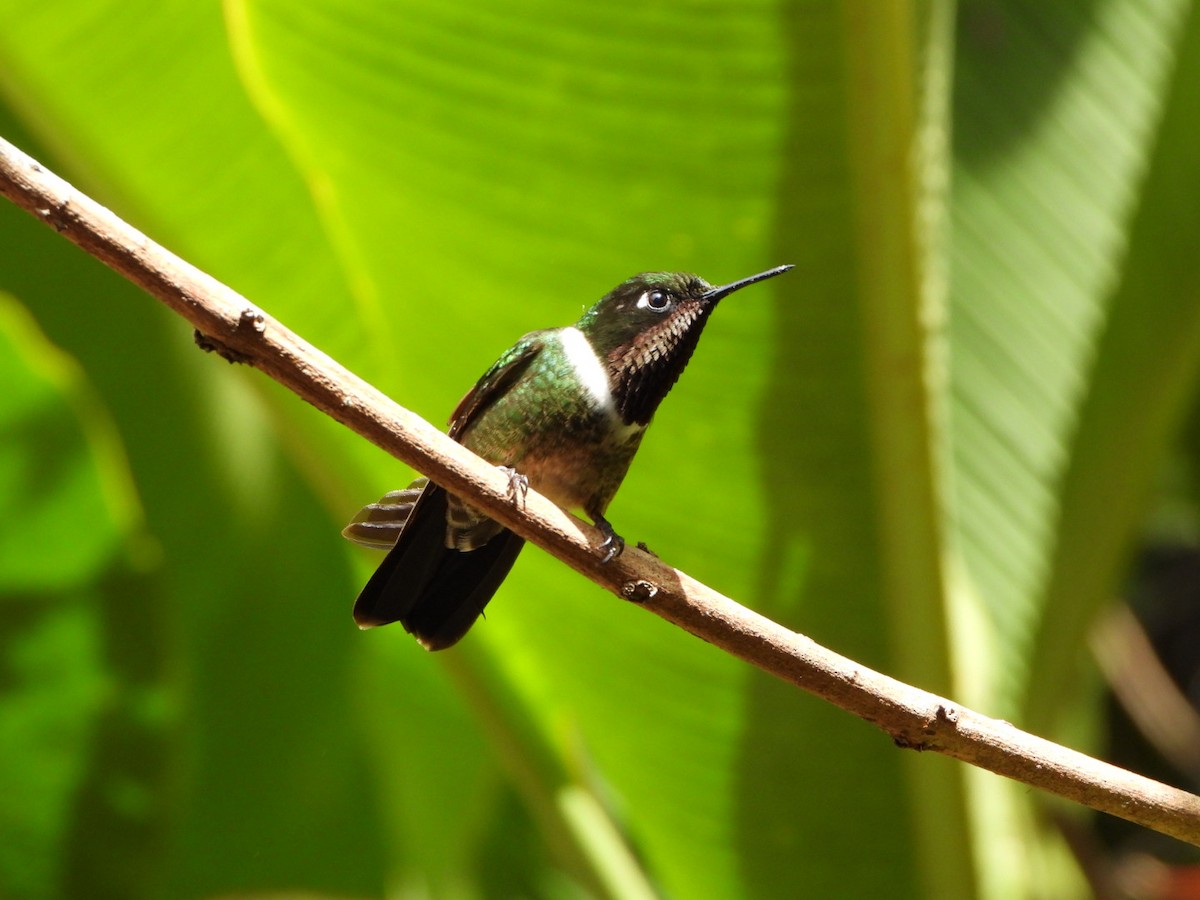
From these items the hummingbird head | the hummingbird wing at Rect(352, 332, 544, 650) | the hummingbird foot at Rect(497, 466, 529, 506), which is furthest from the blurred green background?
the hummingbird foot at Rect(497, 466, 529, 506)

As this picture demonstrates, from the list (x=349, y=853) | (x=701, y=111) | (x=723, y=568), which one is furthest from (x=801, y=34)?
(x=349, y=853)

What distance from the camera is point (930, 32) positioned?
2045 millimetres

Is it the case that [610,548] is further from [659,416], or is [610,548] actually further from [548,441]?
[659,416]

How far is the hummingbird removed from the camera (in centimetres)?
206

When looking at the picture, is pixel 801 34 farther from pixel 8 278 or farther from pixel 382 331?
pixel 8 278

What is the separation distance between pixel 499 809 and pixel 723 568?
137 centimetres

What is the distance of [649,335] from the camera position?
212 cm

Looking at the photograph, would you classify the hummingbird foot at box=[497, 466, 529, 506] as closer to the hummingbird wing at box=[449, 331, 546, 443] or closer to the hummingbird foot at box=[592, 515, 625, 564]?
the hummingbird foot at box=[592, 515, 625, 564]

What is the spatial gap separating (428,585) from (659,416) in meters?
0.52

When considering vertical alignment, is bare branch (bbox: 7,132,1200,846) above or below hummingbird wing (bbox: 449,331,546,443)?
below

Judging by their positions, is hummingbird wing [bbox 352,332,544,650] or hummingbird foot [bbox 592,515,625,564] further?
hummingbird wing [bbox 352,332,544,650]

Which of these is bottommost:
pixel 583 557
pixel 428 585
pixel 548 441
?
pixel 583 557

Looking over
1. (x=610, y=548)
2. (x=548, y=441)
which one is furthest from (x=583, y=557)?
(x=548, y=441)

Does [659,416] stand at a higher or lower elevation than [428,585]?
higher
